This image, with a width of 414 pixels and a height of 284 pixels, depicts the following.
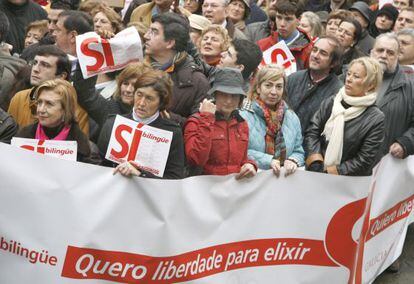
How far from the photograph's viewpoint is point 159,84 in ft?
22.0

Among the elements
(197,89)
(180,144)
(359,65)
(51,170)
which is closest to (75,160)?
(51,170)

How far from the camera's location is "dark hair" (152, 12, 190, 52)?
792 centimetres

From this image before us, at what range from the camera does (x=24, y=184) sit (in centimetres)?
631

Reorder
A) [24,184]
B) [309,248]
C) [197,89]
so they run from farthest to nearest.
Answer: [197,89]
[309,248]
[24,184]

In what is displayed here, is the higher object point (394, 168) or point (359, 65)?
point (359, 65)

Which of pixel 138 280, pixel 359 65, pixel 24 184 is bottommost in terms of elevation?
pixel 138 280

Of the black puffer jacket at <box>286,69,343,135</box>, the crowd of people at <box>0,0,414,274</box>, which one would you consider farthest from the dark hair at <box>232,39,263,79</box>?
the black puffer jacket at <box>286,69,343,135</box>

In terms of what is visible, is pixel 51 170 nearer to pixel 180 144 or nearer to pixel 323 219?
pixel 180 144

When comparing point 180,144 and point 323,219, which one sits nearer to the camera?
point 180,144

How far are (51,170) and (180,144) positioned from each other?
2.99 feet

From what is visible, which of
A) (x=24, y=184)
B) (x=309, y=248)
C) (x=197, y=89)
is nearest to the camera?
(x=24, y=184)

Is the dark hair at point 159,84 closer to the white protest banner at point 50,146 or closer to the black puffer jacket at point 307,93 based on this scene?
the white protest banner at point 50,146

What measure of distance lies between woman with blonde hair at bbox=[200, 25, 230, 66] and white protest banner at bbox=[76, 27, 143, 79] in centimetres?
142

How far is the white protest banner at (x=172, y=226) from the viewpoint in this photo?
20.8 ft
